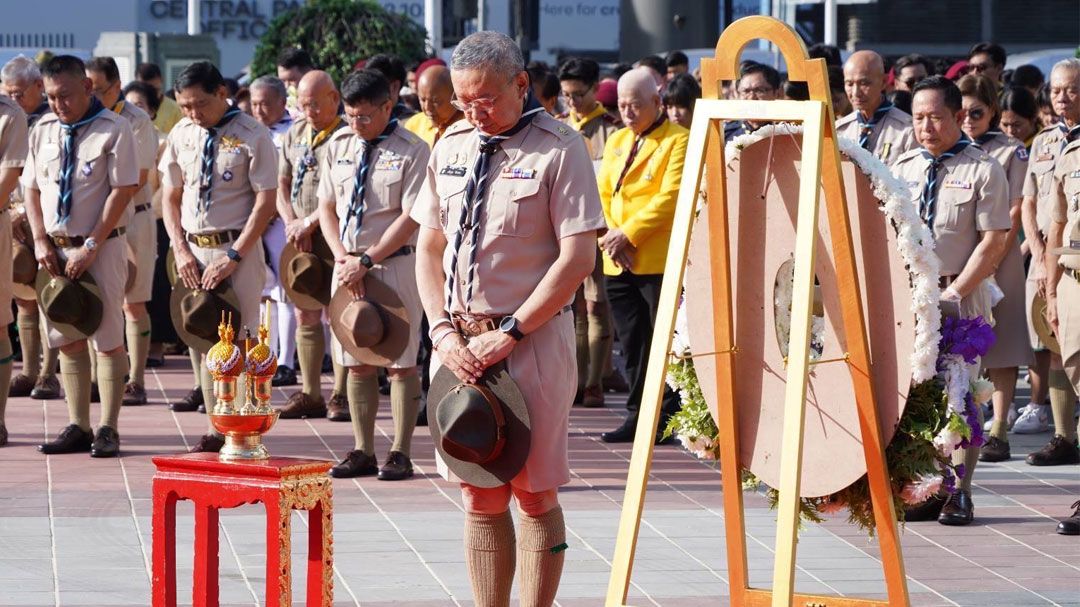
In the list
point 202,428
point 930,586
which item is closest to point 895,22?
point 202,428

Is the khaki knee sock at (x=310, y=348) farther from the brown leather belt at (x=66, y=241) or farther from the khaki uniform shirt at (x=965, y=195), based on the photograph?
the khaki uniform shirt at (x=965, y=195)

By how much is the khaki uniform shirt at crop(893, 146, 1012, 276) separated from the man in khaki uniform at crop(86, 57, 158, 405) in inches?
203

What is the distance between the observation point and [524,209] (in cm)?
553

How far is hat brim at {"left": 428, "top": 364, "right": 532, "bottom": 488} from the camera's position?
17.9ft

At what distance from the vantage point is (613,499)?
8.55 meters

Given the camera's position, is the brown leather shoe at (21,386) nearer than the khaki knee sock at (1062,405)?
No

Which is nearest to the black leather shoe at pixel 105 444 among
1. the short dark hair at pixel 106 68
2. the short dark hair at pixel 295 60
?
the short dark hair at pixel 106 68

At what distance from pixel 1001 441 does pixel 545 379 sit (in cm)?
501

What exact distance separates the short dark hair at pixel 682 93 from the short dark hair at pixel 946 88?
2731 millimetres

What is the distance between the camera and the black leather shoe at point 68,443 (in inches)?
380

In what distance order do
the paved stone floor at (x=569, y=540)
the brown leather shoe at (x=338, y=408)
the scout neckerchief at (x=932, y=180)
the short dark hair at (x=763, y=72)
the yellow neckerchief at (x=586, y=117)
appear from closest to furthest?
the paved stone floor at (x=569, y=540), the scout neckerchief at (x=932, y=180), the short dark hair at (x=763, y=72), the brown leather shoe at (x=338, y=408), the yellow neckerchief at (x=586, y=117)

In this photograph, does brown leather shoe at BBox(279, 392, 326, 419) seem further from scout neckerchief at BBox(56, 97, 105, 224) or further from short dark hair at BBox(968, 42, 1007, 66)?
short dark hair at BBox(968, 42, 1007, 66)

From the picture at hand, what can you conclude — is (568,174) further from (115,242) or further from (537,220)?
(115,242)

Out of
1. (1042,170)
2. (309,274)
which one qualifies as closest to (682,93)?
(1042,170)
